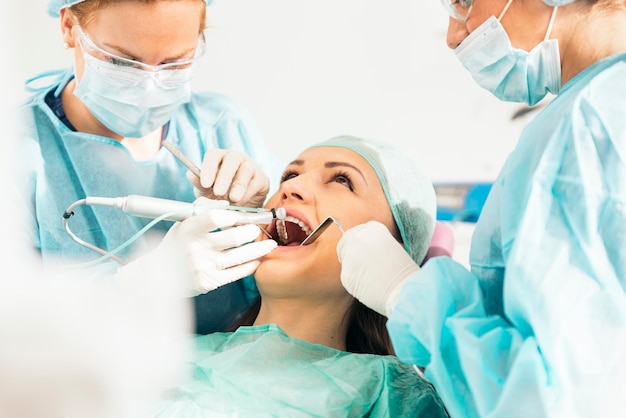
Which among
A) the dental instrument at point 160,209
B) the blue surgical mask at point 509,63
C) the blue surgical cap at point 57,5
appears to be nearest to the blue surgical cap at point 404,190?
the dental instrument at point 160,209

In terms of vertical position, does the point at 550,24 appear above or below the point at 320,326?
above

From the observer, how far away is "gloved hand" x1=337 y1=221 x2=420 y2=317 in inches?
52.8

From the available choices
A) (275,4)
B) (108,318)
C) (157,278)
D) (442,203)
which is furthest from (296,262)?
(275,4)

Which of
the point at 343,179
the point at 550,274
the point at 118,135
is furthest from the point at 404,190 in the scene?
the point at 118,135

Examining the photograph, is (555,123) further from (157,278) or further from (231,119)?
(231,119)

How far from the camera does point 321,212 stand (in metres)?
1.75

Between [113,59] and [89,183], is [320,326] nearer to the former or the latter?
[89,183]

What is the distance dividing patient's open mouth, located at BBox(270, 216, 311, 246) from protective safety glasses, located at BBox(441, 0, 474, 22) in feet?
2.44

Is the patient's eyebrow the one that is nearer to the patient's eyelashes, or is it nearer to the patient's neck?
the patient's eyelashes

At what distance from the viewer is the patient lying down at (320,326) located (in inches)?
58.4

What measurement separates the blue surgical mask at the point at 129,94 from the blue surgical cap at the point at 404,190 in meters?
0.47

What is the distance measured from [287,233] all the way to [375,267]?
0.58 meters

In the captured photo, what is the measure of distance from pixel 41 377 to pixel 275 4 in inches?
75.7

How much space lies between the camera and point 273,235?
6.26ft
